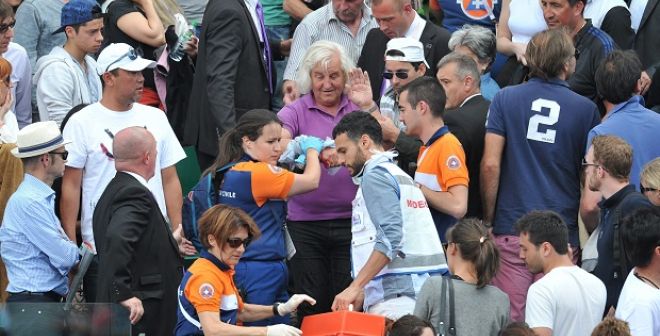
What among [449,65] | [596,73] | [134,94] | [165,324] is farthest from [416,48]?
[165,324]

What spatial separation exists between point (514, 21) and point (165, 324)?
406 centimetres

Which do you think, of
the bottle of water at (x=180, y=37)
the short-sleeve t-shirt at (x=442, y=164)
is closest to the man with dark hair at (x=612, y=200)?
the short-sleeve t-shirt at (x=442, y=164)

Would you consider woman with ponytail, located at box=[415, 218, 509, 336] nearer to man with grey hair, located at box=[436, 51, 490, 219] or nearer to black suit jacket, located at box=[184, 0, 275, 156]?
man with grey hair, located at box=[436, 51, 490, 219]

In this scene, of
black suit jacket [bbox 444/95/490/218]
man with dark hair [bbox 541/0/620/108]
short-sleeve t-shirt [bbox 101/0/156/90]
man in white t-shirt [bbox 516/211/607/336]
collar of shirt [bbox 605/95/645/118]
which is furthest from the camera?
short-sleeve t-shirt [bbox 101/0/156/90]

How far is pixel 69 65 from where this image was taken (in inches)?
406

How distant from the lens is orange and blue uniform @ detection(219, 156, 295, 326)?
27.5 ft

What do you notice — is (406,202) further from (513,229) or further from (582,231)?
(582,231)

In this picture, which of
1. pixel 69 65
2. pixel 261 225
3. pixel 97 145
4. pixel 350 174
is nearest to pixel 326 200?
pixel 350 174

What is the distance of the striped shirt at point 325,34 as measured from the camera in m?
11.0

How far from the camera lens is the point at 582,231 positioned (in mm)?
9453

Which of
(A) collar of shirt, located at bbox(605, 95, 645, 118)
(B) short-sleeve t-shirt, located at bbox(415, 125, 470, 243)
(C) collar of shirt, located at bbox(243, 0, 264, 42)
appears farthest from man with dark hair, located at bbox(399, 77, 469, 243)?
(C) collar of shirt, located at bbox(243, 0, 264, 42)

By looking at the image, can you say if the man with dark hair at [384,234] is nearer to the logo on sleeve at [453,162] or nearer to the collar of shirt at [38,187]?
the logo on sleeve at [453,162]

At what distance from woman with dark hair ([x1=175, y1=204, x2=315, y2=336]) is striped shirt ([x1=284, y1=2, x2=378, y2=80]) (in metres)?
3.53

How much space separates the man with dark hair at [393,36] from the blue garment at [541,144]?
142 cm
